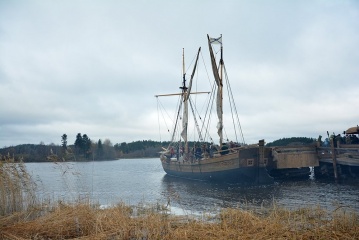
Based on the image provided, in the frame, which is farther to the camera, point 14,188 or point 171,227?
point 14,188

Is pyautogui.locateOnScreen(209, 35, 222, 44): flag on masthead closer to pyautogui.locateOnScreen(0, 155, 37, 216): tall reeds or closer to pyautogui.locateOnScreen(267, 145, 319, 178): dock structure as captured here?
pyautogui.locateOnScreen(267, 145, 319, 178): dock structure

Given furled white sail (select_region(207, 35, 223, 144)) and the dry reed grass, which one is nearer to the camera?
the dry reed grass

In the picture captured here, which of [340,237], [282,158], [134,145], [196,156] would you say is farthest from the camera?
[134,145]

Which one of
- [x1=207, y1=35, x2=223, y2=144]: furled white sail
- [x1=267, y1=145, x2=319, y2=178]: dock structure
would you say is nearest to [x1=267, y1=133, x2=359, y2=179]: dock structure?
[x1=267, y1=145, x2=319, y2=178]: dock structure

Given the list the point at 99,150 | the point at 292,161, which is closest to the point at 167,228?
the point at 292,161

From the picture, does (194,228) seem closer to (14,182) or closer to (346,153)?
(14,182)

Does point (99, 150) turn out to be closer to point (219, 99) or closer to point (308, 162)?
point (219, 99)

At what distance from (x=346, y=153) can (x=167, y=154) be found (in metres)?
24.1

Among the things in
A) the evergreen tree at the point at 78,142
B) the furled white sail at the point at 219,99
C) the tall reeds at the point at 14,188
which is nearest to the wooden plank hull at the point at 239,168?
the furled white sail at the point at 219,99

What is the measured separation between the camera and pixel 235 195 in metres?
22.4

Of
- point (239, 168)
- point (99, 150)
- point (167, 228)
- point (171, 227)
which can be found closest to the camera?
point (167, 228)

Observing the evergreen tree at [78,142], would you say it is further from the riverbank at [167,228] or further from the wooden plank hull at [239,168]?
the riverbank at [167,228]

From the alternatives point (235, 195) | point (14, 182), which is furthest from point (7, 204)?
point (235, 195)

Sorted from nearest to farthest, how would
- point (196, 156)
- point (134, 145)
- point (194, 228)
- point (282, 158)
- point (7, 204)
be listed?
point (194, 228) < point (7, 204) < point (282, 158) < point (196, 156) < point (134, 145)
